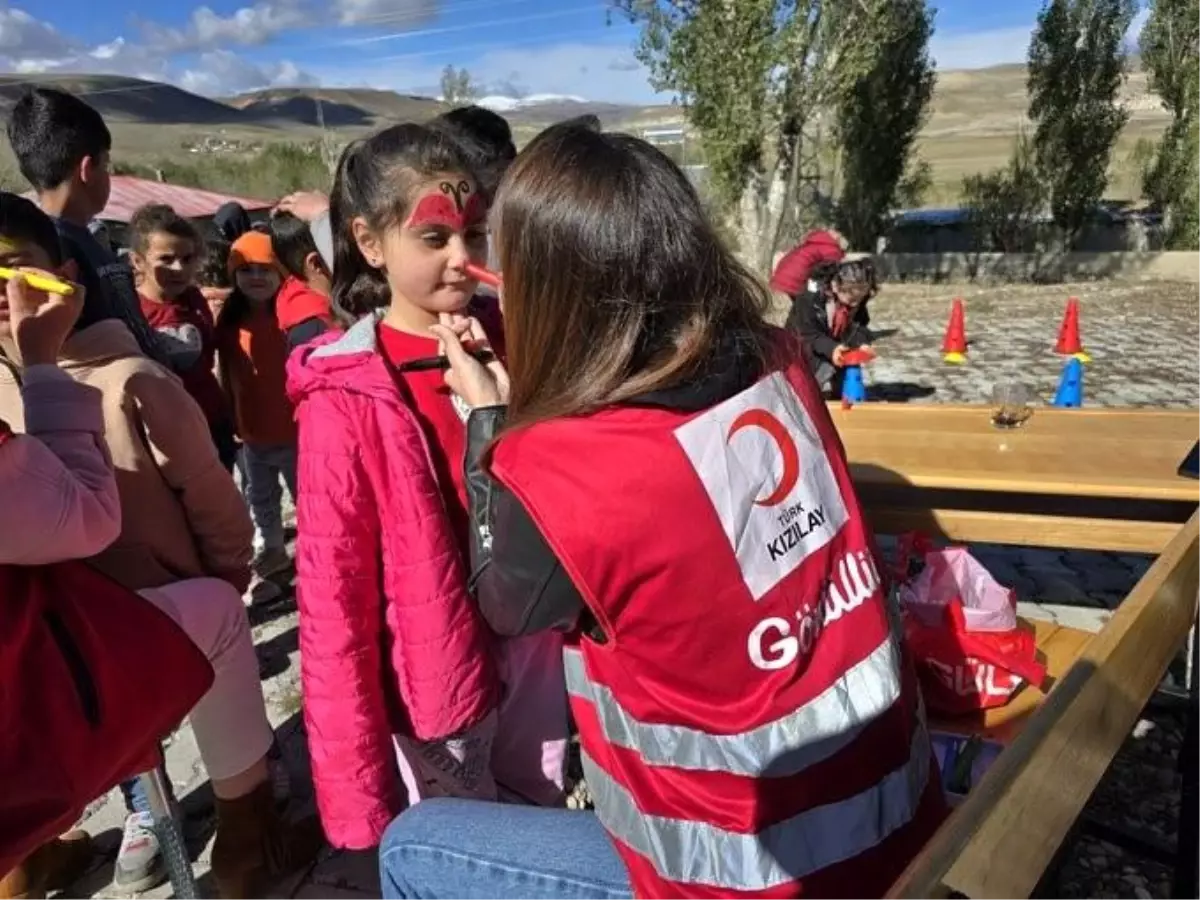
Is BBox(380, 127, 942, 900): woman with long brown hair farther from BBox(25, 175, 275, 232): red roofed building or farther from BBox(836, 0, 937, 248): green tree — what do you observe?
BBox(25, 175, 275, 232): red roofed building

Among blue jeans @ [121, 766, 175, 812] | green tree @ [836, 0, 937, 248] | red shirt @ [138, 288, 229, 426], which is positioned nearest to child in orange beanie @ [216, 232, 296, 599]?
red shirt @ [138, 288, 229, 426]

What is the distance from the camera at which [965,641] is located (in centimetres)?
211

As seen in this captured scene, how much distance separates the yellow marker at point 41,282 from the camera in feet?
5.16

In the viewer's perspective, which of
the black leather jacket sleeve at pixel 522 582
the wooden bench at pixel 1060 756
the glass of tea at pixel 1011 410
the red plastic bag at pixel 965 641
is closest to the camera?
the wooden bench at pixel 1060 756

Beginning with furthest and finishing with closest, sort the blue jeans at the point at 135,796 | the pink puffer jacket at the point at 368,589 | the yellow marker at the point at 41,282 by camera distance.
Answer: the blue jeans at the point at 135,796 → the pink puffer jacket at the point at 368,589 → the yellow marker at the point at 41,282

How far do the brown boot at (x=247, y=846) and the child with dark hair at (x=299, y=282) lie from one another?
1.82 metres

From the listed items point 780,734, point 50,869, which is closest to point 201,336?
point 50,869

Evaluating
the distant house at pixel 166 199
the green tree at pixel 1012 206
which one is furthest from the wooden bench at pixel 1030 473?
the distant house at pixel 166 199

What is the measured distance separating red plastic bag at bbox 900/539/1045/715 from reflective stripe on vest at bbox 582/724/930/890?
0.98 m

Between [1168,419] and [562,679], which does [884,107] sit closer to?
[1168,419]

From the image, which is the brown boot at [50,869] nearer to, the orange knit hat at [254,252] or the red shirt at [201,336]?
the red shirt at [201,336]

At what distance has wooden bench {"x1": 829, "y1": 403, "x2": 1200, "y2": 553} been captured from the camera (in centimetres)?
256

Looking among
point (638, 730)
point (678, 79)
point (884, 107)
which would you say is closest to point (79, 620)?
point (638, 730)

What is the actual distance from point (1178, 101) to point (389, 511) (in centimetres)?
1663
